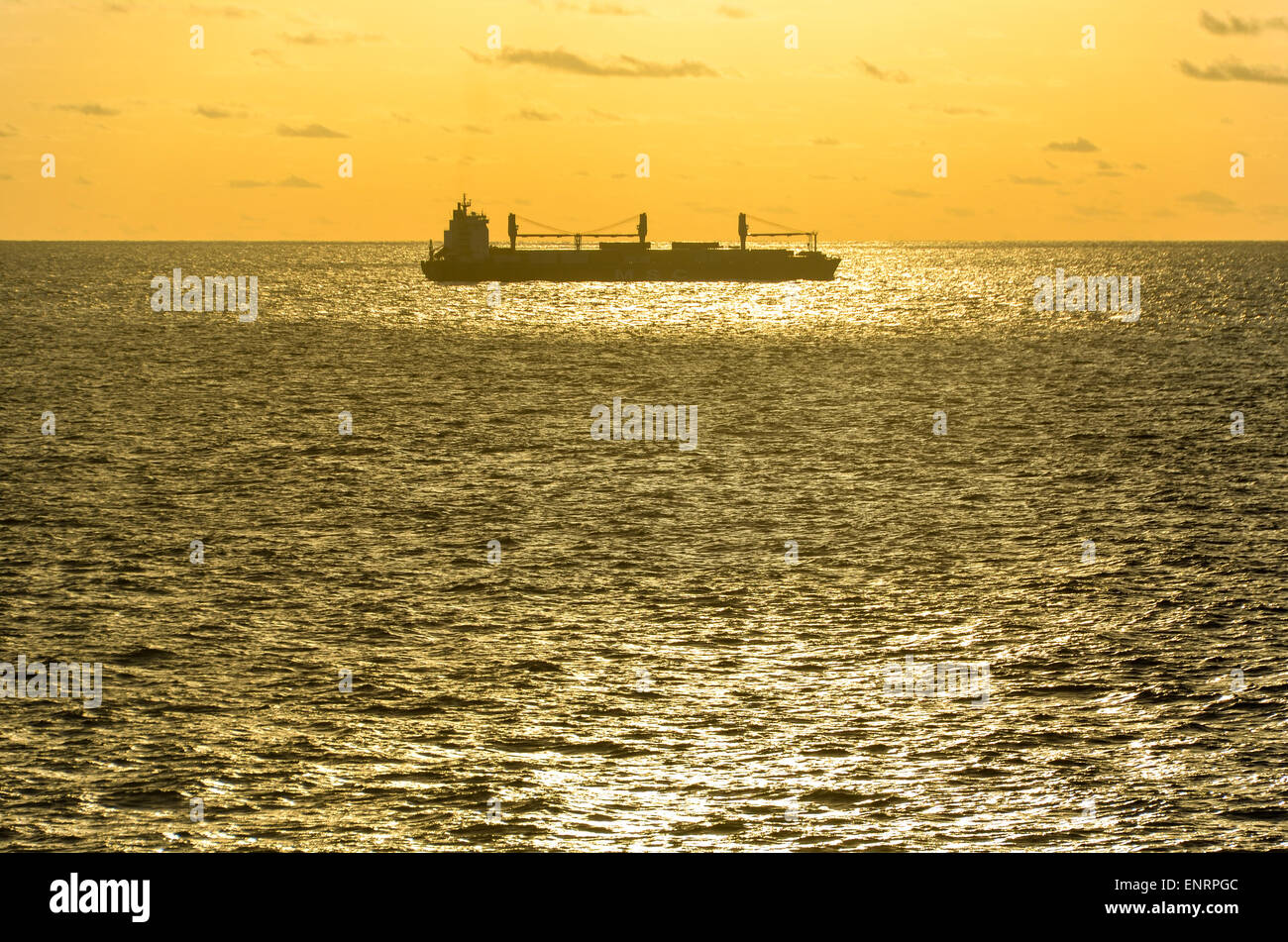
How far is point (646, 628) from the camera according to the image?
101ft

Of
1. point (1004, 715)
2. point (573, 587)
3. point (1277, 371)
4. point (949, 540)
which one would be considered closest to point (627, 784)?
point (1004, 715)

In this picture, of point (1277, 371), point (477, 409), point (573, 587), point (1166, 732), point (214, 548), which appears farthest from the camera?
point (1277, 371)

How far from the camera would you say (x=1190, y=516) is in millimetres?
43625

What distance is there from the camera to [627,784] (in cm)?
2134

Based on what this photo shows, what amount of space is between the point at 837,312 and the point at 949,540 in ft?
488

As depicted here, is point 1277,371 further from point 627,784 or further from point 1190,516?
point 627,784

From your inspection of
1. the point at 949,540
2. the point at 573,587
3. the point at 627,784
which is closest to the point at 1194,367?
the point at 949,540

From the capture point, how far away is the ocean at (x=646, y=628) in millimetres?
20500

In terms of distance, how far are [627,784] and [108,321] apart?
143m

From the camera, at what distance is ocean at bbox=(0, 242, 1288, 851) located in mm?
20500

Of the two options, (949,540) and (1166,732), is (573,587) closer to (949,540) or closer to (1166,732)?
(949,540)

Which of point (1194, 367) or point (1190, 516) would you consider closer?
point (1190, 516)

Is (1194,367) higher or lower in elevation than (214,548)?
higher

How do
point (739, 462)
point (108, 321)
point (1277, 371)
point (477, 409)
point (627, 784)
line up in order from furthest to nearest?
point (108, 321)
point (1277, 371)
point (477, 409)
point (739, 462)
point (627, 784)
